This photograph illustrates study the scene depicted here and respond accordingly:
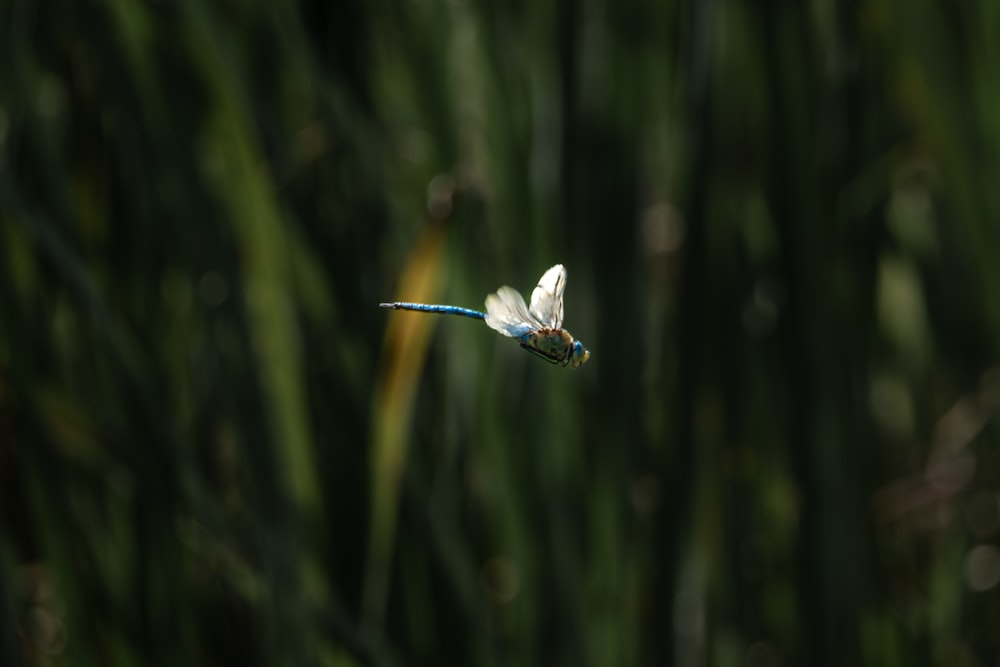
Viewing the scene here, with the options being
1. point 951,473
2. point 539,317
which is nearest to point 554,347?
point 539,317

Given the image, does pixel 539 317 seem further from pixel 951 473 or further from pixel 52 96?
pixel 951 473

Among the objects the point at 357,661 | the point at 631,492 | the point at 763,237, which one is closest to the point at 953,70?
the point at 763,237

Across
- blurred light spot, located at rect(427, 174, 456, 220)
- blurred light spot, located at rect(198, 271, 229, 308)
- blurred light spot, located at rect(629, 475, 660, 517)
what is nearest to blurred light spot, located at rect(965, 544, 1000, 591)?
blurred light spot, located at rect(629, 475, 660, 517)

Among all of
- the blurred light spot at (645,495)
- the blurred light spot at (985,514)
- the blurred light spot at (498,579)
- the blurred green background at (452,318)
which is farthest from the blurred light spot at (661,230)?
the blurred light spot at (985,514)

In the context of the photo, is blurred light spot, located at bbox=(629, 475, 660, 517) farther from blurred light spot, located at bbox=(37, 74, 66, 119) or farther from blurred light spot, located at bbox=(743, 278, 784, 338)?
blurred light spot, located at bbox=(37, 74, 66, 119)

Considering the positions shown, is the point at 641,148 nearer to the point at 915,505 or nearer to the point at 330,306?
the point at 330,306

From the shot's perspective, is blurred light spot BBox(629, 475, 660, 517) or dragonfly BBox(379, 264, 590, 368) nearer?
dragonfly BBox(379, 264, 590, 368)

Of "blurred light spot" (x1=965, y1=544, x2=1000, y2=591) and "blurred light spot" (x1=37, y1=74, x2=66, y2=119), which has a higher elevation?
"blurred light spot" (x1=37, y1=74, x2=66, y2=119)

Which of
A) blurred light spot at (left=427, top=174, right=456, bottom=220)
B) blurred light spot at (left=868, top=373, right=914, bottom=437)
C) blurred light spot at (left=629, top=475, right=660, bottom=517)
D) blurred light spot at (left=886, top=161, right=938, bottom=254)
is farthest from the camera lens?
blurred light spot at (left=868, top=373, right=914, bottom=437)
